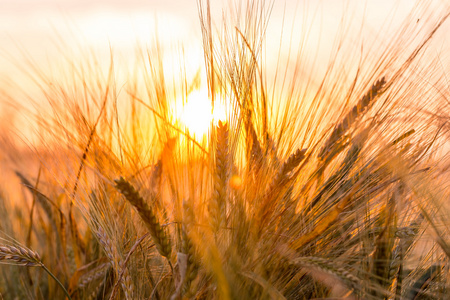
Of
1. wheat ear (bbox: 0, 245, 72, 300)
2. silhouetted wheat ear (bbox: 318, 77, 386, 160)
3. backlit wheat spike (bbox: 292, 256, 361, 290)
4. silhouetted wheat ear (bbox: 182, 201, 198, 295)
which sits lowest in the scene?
backlit wheat spike (bbox: 292, 256, 361, 290)

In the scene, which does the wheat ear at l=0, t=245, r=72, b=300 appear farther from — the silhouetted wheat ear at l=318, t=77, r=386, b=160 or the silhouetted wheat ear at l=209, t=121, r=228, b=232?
the silhouetted wheat ear at l=318, t=77, r=386, b=160

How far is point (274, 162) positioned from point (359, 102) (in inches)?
8.1

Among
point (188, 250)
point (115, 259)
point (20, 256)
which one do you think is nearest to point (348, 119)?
point (188, 250)

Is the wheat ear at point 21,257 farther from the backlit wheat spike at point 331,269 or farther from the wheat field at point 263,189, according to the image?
the backlit wheat spike at point 331,269

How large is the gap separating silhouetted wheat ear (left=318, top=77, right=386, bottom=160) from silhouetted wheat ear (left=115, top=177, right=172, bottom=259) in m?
0.33

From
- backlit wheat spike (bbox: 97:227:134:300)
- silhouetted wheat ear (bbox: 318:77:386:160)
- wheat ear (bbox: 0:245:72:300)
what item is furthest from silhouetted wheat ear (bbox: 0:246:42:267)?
silhouetted wheat ear (bbox: 318:77:386:160)

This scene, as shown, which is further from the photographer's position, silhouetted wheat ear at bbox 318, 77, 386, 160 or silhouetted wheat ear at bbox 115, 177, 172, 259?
silhouetted wheat ear at bbox 318, 77, 386, 160

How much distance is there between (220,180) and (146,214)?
140mm

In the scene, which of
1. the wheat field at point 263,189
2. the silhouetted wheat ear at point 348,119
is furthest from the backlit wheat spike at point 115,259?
the silhouetted wheat ear at point 348,119

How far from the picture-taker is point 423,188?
71cm

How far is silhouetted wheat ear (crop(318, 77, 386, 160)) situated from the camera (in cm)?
79

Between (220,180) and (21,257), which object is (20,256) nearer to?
(21,257)

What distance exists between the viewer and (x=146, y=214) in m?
0.64

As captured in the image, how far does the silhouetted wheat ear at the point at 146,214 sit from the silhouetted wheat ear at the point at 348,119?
334 millimetres
